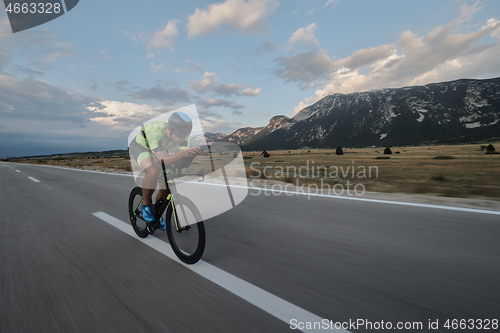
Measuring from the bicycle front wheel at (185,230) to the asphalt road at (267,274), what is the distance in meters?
0.19

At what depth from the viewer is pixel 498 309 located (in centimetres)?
182

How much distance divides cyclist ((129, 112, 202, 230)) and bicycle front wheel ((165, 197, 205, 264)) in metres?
0.33

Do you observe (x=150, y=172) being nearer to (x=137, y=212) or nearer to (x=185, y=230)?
(x=185, y=230)

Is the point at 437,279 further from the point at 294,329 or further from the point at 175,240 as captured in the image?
the point at 175,240

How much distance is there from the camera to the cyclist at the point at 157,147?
2645 mm

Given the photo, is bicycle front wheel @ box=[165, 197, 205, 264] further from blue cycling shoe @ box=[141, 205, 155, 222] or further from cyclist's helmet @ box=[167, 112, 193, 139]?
cyclist's helmet @ box=[167, 112, 193, 139]

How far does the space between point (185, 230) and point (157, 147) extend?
3.25 ft

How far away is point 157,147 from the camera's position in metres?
2.90

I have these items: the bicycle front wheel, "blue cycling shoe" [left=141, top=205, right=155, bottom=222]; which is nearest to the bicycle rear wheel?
"blue cycling shoe" [left=141, top=205, right=155, bottom=222]

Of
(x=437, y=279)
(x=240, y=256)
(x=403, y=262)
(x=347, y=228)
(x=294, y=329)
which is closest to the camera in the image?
(x=294, y=329)

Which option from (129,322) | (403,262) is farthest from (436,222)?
(129,322)

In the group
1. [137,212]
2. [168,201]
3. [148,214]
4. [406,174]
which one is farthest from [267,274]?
[406,174]

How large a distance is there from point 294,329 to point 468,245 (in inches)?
99.0

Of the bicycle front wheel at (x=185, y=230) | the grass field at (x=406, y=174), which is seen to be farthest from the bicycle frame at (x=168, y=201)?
the grass field at (x=406, y=174)
